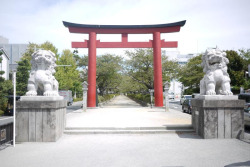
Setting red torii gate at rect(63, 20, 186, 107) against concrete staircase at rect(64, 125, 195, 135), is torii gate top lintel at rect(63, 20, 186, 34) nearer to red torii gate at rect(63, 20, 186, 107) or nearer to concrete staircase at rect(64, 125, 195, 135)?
red torii gate at rect(63, 20, 186, 107)

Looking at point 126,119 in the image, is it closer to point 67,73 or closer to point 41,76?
point 41,76

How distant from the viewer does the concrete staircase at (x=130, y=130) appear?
275 inches

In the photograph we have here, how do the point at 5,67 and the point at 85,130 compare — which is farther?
the point at 5,67

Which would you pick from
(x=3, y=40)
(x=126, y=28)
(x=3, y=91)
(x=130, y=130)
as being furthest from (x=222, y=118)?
(x=3, y=40)

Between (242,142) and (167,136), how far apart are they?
219 centimetres

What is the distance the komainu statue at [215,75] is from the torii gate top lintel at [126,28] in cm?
1254

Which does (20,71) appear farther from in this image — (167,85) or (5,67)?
(167,85)

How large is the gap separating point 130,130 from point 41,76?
3.62 metres

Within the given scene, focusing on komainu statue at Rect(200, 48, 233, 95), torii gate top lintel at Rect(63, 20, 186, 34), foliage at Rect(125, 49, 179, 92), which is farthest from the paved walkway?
foliage at Rect(125, 49, 179, 92)

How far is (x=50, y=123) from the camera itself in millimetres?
5828

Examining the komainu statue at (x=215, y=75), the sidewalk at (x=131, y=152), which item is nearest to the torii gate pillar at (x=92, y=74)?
the sidewalk at (x=131, y=152)

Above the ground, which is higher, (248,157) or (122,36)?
(122,36)

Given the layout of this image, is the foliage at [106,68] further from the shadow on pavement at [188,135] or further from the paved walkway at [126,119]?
the shadow on pavement at [188,135]

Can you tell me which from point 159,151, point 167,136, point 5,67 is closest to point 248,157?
point 159,151
